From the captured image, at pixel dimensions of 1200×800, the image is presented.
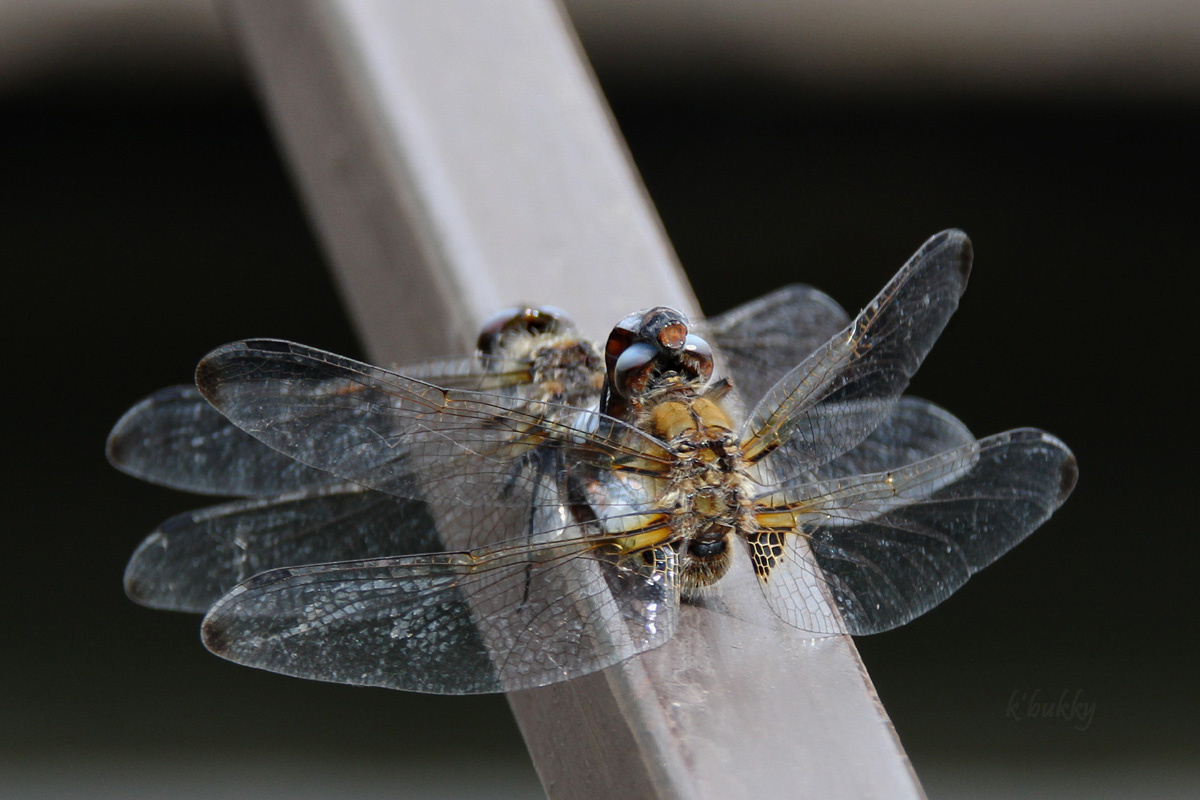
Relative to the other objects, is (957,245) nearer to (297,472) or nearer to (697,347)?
(697,347)

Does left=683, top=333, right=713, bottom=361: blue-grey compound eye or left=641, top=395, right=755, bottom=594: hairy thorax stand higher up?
left=683, top=333, right=713, bottom=361: blue-grey compound eye

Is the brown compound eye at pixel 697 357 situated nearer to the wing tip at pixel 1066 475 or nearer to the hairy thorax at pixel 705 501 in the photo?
the hairy thorax at pixel 705 501

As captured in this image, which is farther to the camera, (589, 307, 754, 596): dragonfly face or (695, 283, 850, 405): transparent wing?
(695, 283, 850, 405): transparent wing

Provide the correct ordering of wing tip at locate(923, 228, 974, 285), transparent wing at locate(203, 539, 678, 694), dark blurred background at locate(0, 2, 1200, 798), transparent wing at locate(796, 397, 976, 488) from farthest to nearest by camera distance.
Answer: dark blurred background at locate(0, 2, 1200, 798), transparent wing at locate(796, 397, 976, 488), wing tip at locate(923, 228, 974, 285), transparent wing at locate(203, 539, 678, 694)

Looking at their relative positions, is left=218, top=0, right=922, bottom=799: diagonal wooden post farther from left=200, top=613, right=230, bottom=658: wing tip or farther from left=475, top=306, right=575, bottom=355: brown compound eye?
left=200, top=613, right=230, bottom=658: wing tip

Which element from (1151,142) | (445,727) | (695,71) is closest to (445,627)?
(445,727)

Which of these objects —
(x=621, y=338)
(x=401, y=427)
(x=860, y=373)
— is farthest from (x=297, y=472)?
(x=860, y=373)


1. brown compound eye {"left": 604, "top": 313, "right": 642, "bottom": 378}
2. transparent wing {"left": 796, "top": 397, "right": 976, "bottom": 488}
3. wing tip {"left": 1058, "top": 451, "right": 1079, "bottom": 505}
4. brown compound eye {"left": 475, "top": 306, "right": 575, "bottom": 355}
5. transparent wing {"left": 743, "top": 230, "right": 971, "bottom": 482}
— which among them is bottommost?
wing tip {"left": 1058, "top": 451, "right": 1079, "bottom": 505}

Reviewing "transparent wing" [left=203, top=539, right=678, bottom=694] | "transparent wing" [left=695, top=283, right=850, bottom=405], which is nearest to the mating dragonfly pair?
"transparent wing" [left=203, top=539, right=678, bottom=694]
